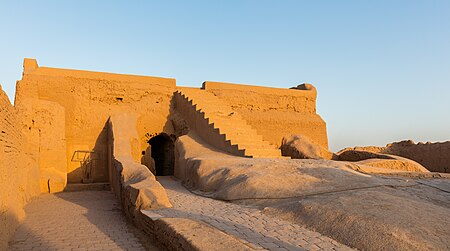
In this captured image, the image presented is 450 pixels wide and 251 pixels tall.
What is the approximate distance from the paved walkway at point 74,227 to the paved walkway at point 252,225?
0.82 meters

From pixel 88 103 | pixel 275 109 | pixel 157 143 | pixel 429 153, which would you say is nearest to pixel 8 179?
pixel 88 103

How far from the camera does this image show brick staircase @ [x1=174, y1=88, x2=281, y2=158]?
10.0 metres

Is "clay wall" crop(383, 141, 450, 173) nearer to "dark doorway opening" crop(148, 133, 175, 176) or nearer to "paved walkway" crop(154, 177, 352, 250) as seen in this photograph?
"dark doorway opening" crop(148, 133, 175, 176)

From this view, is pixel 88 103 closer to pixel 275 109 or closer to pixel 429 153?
pixel 275 109

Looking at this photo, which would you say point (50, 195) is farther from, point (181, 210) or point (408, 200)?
point (408, 200)

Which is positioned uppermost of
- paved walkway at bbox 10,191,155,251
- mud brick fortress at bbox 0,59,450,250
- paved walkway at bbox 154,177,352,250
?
mud brick fortress at bbox 0,59,450,250

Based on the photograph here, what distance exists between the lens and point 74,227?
5.81 metres

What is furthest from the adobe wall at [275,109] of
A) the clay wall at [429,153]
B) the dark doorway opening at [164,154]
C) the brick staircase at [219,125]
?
the clay wall at [429,153]

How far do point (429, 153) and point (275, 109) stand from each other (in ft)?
21.5

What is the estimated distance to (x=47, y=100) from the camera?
11.6 meters

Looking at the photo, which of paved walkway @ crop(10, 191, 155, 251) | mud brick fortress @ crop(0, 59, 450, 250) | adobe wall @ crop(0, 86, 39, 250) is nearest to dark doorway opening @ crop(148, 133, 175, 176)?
mud brick fortress @ crop(0, 59, 450, 250)

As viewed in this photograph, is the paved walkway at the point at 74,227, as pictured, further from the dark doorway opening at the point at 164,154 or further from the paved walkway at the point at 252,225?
the dark doorway opening at the point at 164,154

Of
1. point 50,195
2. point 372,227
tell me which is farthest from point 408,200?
point 50,195

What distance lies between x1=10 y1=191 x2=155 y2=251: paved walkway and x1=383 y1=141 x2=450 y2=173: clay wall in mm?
12280
